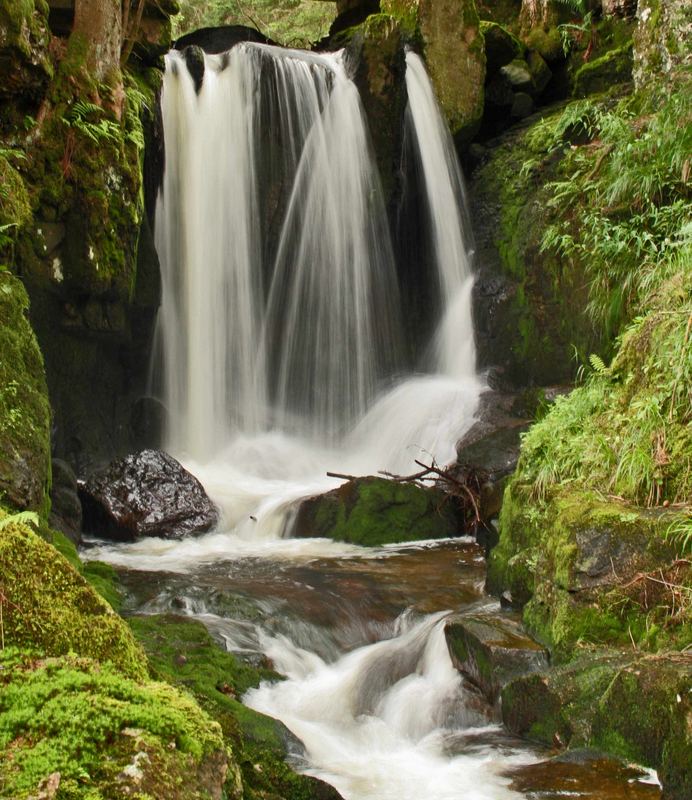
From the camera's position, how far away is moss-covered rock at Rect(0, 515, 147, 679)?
7.29 ft

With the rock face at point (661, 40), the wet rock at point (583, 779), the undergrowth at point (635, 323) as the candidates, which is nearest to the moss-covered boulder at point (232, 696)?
the wet rock at point (583, 779)

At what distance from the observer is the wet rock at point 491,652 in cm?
462

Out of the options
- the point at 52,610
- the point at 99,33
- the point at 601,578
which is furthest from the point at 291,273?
the point at 52,610

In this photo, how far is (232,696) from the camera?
15.1 feet

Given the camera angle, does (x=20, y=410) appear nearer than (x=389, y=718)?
No

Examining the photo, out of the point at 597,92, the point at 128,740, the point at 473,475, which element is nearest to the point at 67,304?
the point at 473,475

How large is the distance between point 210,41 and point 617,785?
49.1 ft

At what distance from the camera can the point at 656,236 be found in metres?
7.21

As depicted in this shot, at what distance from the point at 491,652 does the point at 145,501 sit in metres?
5.53

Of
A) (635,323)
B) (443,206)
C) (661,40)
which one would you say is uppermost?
(661,40)

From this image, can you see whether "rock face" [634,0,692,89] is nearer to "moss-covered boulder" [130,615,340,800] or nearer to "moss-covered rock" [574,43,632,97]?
"moss-covered rock" [574,43,632,97]

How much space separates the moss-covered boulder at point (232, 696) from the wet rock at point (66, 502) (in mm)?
2924

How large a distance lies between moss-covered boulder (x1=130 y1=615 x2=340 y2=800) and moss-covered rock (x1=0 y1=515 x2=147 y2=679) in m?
0.33

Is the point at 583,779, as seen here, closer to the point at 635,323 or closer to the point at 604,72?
the point at 635,323
